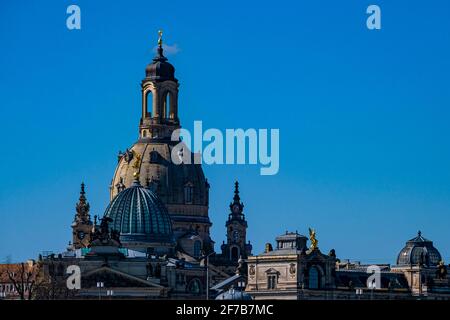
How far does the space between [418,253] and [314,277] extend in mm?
28437

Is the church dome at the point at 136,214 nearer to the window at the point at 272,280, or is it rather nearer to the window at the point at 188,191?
the window at the point at 188,191

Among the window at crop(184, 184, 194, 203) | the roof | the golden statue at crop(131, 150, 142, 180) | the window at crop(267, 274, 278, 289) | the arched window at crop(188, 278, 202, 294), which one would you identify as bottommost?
the window at crop(267, 274, 278, 289)

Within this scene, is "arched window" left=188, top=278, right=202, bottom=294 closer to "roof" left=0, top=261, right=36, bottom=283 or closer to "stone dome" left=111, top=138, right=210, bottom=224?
"roof" left=0, top=261, right=36, bottom=283

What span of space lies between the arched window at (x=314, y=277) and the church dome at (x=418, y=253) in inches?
958

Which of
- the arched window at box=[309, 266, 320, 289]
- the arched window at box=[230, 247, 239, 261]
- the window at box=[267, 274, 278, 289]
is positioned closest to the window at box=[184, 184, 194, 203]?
the arched window at box=[230, 247, 239, 261]

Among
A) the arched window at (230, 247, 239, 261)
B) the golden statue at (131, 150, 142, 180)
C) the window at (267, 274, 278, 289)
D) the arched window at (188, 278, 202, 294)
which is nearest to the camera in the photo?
the window at (267, 274, 278, 289)

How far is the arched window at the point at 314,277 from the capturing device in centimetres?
16338

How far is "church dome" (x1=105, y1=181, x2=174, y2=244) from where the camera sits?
179875 mm

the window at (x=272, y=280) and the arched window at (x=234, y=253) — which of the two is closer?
the window at (x=272, y=280)

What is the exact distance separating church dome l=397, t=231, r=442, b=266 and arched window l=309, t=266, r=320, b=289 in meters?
24.3

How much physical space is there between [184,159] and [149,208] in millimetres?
15900

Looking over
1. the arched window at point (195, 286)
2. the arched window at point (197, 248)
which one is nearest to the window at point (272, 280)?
the arched window at point (195, 286)

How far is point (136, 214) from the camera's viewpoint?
593 feet
